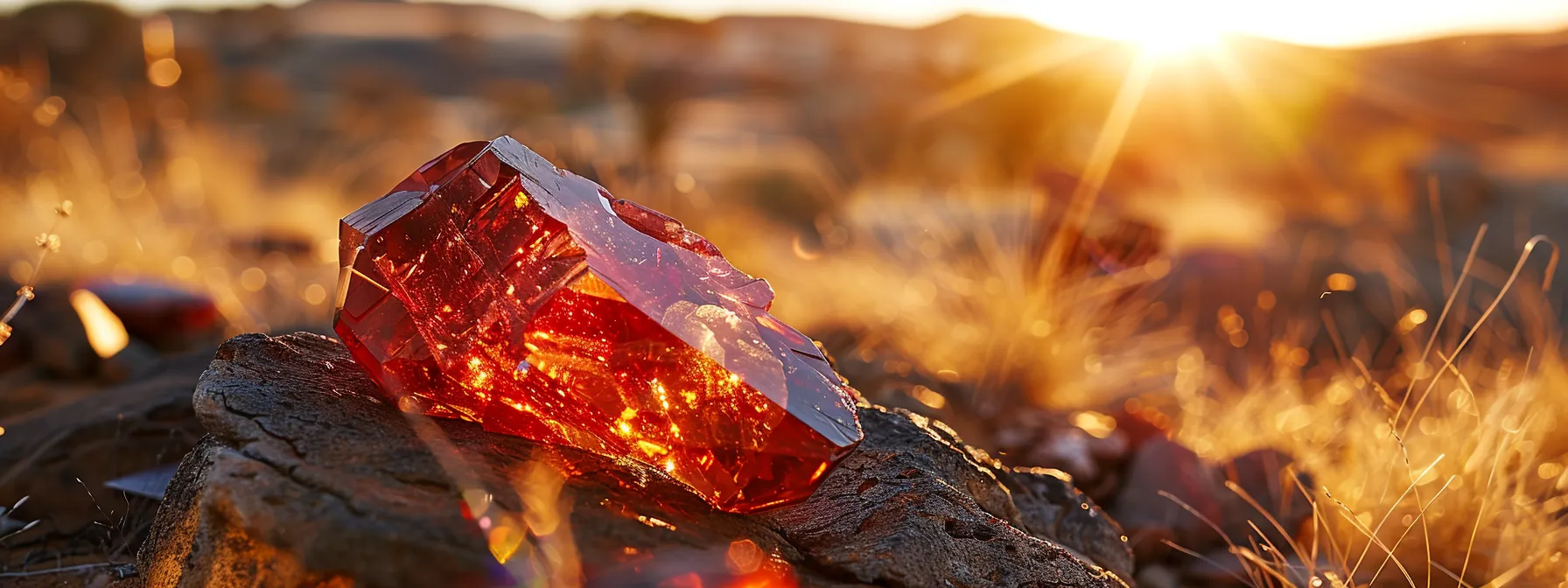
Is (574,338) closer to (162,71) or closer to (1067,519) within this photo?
(1067,519)

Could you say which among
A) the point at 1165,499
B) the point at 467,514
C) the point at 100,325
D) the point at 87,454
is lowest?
the point at 1165,499

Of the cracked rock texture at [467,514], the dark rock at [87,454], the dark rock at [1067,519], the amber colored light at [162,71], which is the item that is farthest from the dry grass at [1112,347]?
the dark rock at [87,454]

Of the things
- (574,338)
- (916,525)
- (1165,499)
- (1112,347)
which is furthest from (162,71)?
(916,525)

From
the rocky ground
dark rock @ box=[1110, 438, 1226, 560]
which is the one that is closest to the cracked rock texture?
the rocky ground

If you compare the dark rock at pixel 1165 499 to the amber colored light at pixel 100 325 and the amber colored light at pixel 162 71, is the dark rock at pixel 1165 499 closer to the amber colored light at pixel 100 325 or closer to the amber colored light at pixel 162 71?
the amber colored light at pixel 100 325

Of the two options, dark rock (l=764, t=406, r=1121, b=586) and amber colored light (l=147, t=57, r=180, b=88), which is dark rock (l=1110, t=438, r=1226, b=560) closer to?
dark rock (l=764, t=406, r=1121, b=586)

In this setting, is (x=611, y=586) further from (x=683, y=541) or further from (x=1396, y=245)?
Result: (x=1396, y=245)
